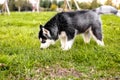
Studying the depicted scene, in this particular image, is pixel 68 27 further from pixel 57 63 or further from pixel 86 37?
pixel 57 63

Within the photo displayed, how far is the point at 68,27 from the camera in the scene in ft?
21.8

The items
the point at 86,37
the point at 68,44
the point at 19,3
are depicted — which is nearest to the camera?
the point at 68,44

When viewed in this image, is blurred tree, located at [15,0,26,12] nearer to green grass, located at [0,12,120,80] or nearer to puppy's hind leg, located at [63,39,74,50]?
green grass, located at [0,12,120,80]

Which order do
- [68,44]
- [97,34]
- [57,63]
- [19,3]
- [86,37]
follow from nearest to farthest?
[57,63] < [68,44] < [97,34] < [86,37] < [19,3]

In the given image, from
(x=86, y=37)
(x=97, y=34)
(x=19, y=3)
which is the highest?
(x=97, y=34)

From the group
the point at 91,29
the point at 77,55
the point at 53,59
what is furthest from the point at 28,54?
the point at 91,29

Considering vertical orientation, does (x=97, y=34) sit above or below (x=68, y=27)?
below

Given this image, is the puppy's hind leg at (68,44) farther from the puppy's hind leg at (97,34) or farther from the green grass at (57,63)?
the puppy's hind leg at (97,34)

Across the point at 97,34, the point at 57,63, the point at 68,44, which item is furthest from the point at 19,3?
the point at 57,63

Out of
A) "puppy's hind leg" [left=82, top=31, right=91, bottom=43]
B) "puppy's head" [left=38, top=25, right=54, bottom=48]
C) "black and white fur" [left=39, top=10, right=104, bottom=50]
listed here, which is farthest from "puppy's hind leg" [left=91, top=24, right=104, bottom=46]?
"puppy's head" [left=38, top=25, right=54, bottom=48]

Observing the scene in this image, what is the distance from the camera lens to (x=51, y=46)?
23.3 ft

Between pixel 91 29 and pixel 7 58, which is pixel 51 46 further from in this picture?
pixel 7 58

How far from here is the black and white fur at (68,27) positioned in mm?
6633

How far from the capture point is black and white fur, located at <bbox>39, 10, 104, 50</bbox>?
6.63 m
